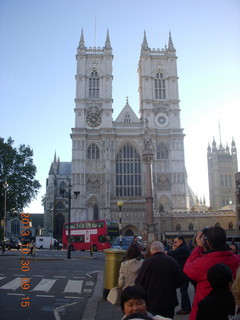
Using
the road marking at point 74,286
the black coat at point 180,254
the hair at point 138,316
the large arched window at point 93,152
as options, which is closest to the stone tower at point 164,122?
the large arched window at point 93,152

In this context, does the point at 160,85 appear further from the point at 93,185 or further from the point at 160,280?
the point at 160,280

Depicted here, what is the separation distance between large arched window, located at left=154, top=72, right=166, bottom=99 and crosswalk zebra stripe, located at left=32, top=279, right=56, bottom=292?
45.9 metres

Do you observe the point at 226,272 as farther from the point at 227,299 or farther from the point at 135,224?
the point at 135,224

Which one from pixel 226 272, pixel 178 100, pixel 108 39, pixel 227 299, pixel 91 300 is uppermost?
pixel 108 39

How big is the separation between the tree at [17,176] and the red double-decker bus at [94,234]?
610 centimetres

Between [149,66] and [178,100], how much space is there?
715 cm

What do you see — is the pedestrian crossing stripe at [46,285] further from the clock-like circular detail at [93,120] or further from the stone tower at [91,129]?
the clock-like circular detail at [93,120]

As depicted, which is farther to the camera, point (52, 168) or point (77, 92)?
point (52, 168)

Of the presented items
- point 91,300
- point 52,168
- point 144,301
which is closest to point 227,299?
point 144,301

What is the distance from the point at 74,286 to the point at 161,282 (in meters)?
7.04

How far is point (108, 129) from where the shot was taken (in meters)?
52.2

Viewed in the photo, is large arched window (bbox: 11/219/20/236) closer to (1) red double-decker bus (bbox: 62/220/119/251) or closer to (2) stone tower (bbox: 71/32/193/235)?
(2) stone tower (bbox: 71/32/193/235)

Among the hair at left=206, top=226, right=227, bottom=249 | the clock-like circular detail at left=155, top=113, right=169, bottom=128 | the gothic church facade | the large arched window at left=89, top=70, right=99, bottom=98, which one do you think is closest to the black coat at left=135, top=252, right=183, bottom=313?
the hair at left=206, top=226, right=227, bottom=249

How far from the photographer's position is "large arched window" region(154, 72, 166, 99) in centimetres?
5516
